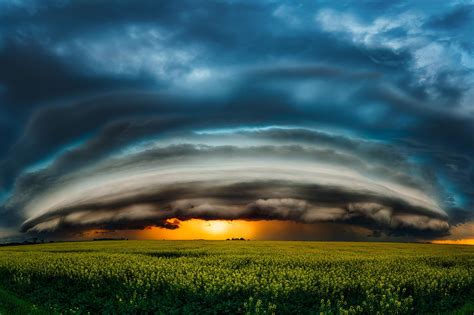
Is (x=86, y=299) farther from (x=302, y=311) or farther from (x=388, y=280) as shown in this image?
(x=388, y=280)

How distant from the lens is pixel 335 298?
21547 millimetres

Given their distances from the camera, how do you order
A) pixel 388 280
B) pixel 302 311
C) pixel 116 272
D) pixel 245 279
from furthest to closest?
pixel 116 272, pixel 388 280, pixel 245 279, pixel 302 311

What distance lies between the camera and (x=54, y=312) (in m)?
22.2

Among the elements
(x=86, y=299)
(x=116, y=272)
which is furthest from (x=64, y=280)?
(x=86, y=299)

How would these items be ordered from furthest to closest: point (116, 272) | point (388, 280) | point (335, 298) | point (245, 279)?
1. point (116, 272)
2. point (388, 280)
3. point (245, 279)
4. point (335, 298)

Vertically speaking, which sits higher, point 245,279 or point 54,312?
point 245,279

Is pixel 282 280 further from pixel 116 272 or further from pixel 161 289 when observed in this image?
pixel 116 272

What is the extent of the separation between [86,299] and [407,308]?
1674 cm

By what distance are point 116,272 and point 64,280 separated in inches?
161

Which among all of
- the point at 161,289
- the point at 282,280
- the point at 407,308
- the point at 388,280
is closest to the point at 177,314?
the point at 161,289

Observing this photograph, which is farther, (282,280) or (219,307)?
(282,280)

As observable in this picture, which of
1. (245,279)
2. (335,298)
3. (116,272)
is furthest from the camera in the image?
(116,272)

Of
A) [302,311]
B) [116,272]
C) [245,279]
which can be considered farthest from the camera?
[116,272]

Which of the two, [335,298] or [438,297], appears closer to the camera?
[335,298]
